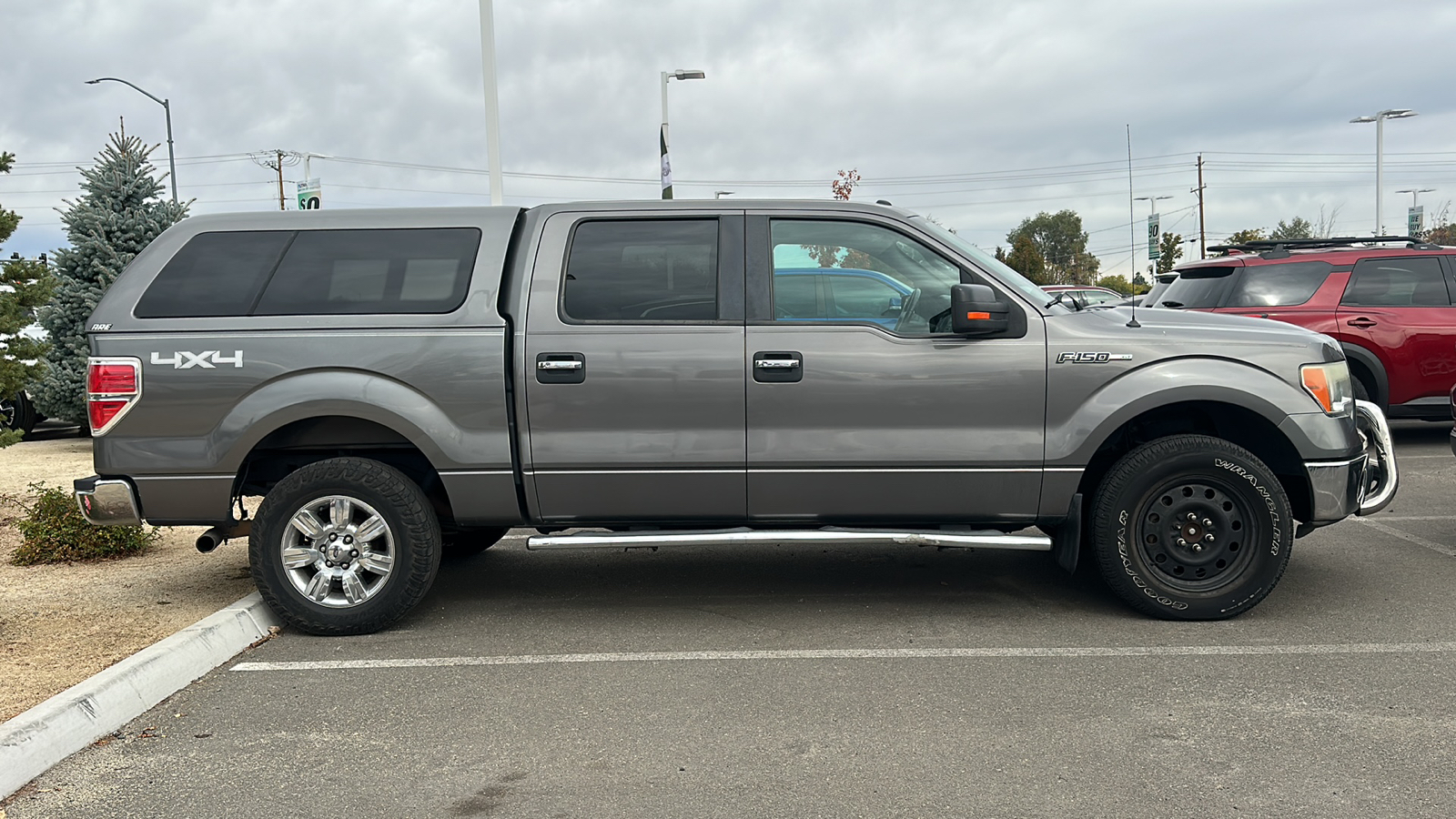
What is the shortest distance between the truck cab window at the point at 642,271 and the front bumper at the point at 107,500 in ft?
7.26

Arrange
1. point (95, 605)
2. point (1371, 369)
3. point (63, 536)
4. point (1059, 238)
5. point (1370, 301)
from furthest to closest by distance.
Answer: point (1059, 238), point (1370, 301), point (1371, 369), point (63, 536), point (95, 605)

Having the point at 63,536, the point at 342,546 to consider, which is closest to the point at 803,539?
the point at 342,546

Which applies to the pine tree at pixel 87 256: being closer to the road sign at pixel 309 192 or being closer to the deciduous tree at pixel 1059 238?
the road sign at pixel 309 192

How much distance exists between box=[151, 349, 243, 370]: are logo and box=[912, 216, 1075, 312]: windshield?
325 cm

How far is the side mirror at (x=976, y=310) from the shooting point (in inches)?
199

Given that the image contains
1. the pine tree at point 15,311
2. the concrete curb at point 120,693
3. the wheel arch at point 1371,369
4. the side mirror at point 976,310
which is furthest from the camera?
the wheel arch at point 1371,369

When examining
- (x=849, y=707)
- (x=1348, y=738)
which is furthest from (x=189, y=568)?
(x=1348, y=738)

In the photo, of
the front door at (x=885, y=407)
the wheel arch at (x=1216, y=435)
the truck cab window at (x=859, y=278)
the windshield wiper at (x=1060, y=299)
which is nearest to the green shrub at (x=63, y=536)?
the front door at (x=885, y=407)

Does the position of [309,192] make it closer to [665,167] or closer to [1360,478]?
[665,167]

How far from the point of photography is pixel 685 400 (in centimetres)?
526

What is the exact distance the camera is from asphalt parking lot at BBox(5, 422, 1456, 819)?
3.56 m

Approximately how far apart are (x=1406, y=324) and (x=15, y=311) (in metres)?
11.7

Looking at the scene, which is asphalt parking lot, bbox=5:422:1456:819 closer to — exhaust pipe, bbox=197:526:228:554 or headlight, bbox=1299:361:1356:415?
exhaust pipe, bbox=197:526:228:554

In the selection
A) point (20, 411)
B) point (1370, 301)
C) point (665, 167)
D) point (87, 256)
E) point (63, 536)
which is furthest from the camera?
point (665, 167)
